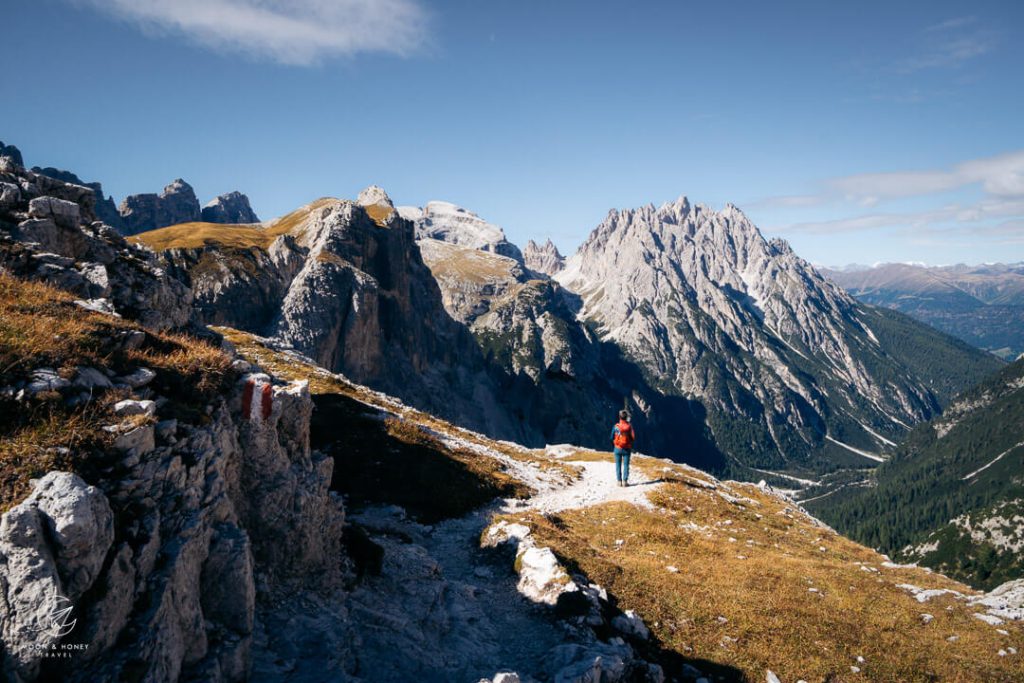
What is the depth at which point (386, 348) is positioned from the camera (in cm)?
11900

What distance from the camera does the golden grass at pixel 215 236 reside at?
10012 centimetres

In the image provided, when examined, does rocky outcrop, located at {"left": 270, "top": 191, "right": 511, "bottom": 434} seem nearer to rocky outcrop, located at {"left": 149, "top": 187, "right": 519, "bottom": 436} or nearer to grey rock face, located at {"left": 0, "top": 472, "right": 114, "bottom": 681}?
rocky outcrop, located at {"left": 149, "top": 187, "right": 519, "bottom": 436}

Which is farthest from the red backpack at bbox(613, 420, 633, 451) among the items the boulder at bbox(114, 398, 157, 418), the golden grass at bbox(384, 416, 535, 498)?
the boulder at bbox(114, 398, 157, 418)

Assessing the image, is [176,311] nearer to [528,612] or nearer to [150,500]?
[150,500]

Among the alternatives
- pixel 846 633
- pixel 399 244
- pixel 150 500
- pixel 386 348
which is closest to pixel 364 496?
pixel 150 500

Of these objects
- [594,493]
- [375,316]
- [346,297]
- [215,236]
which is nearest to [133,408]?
[594,493]

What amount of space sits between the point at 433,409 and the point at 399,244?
47.5 metres

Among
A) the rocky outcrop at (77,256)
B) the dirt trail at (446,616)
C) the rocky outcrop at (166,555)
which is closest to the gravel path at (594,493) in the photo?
the dirt trail at (446,616)

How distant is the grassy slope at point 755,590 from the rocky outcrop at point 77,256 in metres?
14.5

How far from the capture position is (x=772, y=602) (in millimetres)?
20469

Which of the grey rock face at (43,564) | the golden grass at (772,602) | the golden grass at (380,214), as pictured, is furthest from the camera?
the golden grass at (380,214)

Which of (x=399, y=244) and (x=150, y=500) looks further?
(x=399, y=244)

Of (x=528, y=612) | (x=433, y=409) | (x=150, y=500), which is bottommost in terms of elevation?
(x=433, y=409)

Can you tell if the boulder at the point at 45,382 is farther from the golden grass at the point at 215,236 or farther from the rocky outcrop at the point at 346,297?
the golden grass at the point at 215,236
